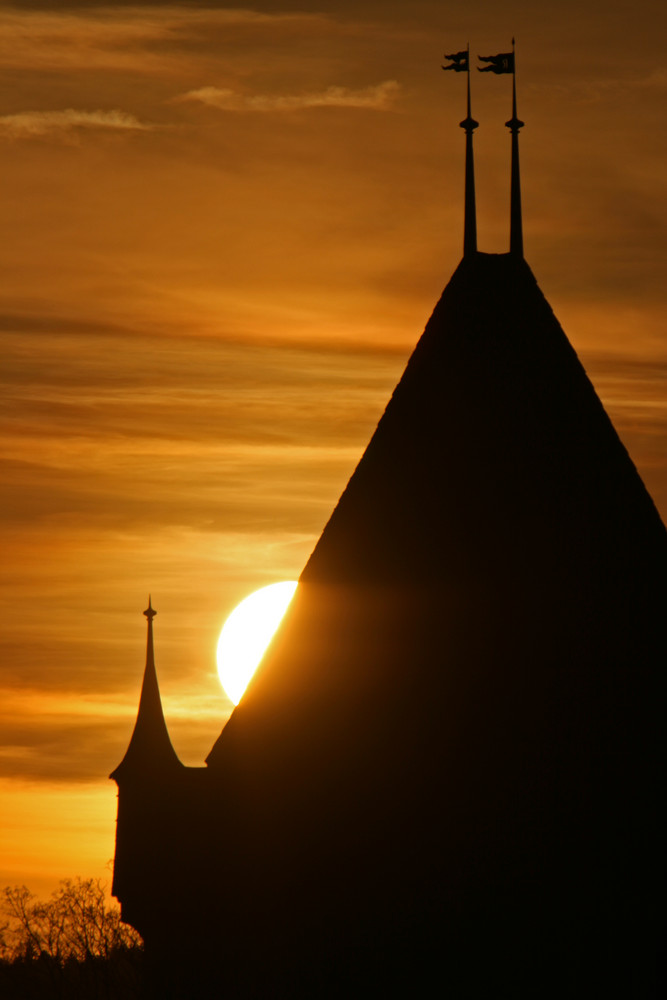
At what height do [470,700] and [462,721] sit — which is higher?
[470,700]

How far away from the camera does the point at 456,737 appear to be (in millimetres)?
17922

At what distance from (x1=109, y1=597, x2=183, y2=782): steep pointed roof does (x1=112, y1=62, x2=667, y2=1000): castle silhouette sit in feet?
16.7

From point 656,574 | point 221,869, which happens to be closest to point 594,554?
point 656,574

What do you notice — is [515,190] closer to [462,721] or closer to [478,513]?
[478,513]

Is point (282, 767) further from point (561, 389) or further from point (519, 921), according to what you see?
point (561, 389)

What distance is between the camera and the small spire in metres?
20.6

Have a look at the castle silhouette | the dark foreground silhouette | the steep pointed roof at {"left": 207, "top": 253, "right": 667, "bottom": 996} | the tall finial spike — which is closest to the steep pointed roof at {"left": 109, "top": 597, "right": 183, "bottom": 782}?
the castle silhouette

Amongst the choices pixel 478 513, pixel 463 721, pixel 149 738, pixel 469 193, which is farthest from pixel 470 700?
pixel 149 738

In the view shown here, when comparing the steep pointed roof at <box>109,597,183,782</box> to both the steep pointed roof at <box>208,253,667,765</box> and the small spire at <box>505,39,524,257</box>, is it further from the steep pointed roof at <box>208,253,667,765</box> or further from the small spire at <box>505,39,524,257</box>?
the small spire at <box>505,39,524,257</box>

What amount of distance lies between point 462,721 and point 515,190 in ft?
24.0

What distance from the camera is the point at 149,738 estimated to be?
25.9 m

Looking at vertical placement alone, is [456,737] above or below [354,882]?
above

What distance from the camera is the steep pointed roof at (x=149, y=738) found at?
25.3 m

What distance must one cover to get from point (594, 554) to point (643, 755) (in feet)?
7.70
